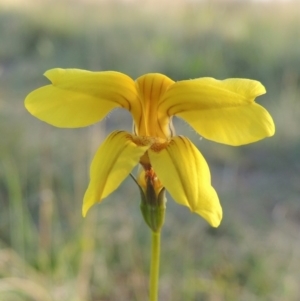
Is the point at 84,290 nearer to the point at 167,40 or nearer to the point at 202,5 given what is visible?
the point at 167,40

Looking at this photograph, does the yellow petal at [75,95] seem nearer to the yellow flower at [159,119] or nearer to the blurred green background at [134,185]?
the yellow flower at [159,119]

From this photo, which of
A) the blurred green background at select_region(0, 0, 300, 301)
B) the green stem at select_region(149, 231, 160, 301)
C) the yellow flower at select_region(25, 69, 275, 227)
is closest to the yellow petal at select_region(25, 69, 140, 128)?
the yellow flower at select_region(25, 69, 275, 227)

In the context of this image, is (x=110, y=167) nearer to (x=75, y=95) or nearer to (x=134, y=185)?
Answer: (x=75, y=95)

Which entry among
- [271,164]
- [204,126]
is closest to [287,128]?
[271,164]

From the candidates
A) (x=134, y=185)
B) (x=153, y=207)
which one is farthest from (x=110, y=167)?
(x=134, y=185)

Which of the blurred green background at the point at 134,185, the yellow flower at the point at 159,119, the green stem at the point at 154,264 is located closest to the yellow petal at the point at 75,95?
the yellow flower at the point at 159,119

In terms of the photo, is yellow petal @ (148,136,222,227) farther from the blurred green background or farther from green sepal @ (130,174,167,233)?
the blurred green background
